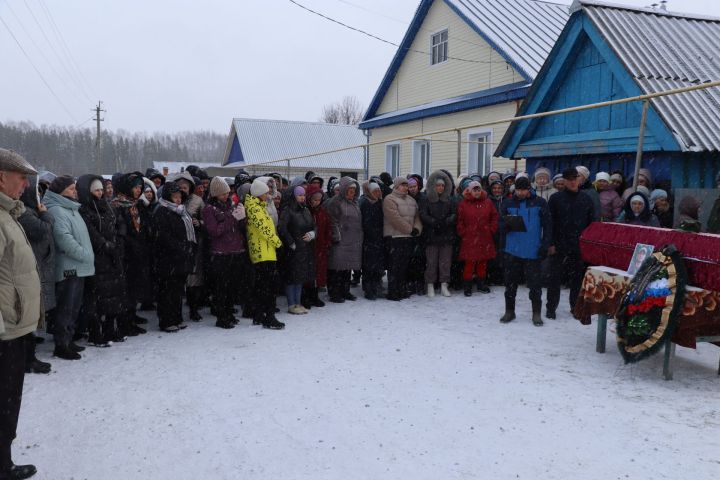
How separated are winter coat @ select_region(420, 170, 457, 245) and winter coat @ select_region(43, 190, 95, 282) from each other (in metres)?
4.50

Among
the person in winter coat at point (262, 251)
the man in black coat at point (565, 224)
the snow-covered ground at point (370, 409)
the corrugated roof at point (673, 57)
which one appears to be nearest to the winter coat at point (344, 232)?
the person in winter coat at point (262, 251)

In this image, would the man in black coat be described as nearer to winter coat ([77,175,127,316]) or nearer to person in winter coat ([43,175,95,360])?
winter coat ([77,175,127,316])

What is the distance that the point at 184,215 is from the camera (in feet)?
20.7

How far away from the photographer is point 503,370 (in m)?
5.02

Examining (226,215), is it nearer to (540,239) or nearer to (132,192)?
(132,192)

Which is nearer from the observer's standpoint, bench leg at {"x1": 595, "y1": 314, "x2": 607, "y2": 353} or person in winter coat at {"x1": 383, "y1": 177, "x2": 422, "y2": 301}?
bench leg at {"x1": 595, "y1": 314, "x2": 607, "y2": 353}

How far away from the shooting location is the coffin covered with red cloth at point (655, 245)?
449 cm

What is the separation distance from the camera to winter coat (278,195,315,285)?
706 cm

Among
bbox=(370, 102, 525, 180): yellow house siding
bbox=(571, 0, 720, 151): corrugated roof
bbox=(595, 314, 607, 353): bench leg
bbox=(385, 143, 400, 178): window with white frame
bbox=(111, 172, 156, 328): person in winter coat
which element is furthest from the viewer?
bbox=(385, 143, 400, 178): window with white frame

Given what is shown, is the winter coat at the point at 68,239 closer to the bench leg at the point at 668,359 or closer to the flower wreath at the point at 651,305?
the flower wreath at the point at 651,305

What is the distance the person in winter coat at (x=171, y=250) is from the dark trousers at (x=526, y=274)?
3.61 meters

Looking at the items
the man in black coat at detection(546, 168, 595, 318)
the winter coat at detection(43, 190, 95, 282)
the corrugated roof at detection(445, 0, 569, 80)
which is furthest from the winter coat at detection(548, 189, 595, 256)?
the corrugated roof at detection(445, 0, 569, 80)

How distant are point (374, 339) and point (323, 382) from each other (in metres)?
1.39

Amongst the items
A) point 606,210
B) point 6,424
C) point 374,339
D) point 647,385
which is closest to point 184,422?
point 6,424
